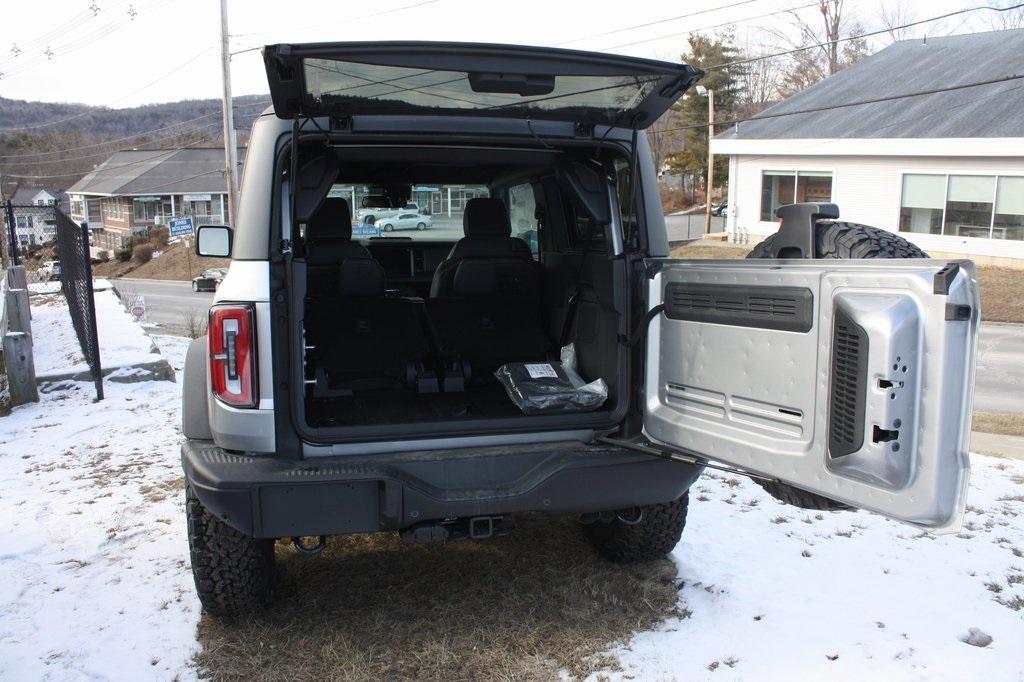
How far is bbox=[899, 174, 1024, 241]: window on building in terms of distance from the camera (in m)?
19.5

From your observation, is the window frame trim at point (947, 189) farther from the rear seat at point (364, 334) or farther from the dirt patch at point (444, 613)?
the dirt patch at point (444, 613)

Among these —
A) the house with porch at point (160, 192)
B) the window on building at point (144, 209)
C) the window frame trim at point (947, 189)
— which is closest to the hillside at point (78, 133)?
the house with porch at point (160, 192)

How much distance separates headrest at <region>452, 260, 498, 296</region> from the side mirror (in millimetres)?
1383

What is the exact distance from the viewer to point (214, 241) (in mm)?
3766

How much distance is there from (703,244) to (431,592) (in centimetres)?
2506

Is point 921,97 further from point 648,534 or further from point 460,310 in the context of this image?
point 648,534

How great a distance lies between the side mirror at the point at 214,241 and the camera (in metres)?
3.75

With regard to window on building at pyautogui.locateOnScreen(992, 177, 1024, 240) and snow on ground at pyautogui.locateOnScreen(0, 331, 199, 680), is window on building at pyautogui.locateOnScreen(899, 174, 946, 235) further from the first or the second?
snow on ground at pyautogui.locateOnScreen(0, 331, 199, 680)

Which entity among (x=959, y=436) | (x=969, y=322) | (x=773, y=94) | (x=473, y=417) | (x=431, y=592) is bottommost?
(x=431, y=592)

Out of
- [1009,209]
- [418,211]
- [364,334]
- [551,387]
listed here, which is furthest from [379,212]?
[1009,209]

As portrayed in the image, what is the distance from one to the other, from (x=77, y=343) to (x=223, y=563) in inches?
302

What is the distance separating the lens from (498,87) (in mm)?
2848

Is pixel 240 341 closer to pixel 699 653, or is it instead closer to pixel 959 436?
pixel 699 653

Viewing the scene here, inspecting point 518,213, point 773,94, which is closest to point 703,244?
point 518,213
